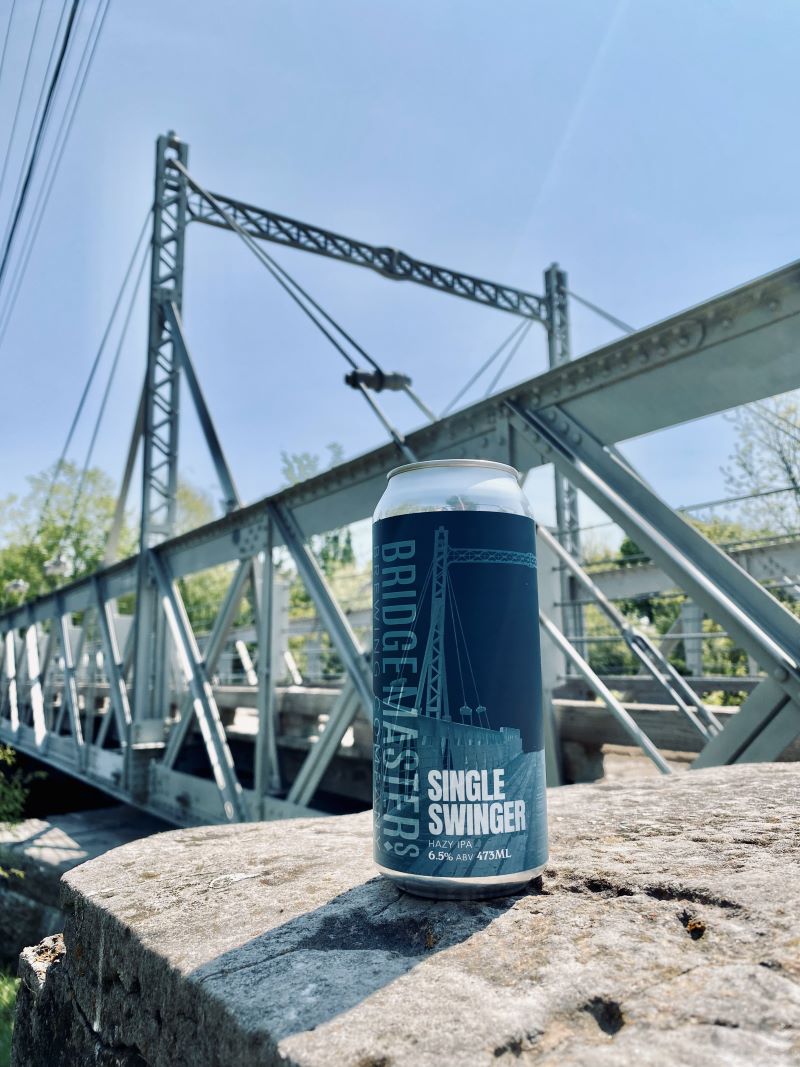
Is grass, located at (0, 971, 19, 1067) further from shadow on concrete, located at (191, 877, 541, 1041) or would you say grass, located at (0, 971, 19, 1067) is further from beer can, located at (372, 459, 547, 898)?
beer can, located at (372, 459, 547, 898)

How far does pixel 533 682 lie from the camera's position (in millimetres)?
1176

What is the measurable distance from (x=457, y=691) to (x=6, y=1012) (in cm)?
674

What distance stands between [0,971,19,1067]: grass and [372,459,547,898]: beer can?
4.68 meters

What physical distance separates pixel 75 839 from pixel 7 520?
34.5 metres

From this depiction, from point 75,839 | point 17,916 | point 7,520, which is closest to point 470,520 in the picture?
point 17,916

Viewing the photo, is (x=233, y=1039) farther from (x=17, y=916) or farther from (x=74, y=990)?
(x=17, y=916)

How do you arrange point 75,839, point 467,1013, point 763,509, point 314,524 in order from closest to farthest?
1. point 467,1013
2. point 314,524
3. point 763,509
4. point 75,839

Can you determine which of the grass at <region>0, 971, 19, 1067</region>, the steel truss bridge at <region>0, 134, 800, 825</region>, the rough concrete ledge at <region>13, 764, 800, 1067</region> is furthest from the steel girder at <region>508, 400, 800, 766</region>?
the grass at <region>0, 971, 19, 1067</region>

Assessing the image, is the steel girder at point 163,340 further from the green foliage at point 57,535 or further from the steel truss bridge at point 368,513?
the green foliage at point 57,535

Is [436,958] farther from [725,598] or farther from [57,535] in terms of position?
[57,535]

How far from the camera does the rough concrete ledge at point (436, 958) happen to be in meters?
0.75

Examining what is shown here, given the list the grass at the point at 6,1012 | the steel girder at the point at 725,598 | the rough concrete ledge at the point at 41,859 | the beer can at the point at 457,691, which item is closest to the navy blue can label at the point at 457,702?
the beer can at the point at 457,691

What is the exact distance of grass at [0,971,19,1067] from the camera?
489 cm

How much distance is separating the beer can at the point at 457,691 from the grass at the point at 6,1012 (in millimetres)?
4678
